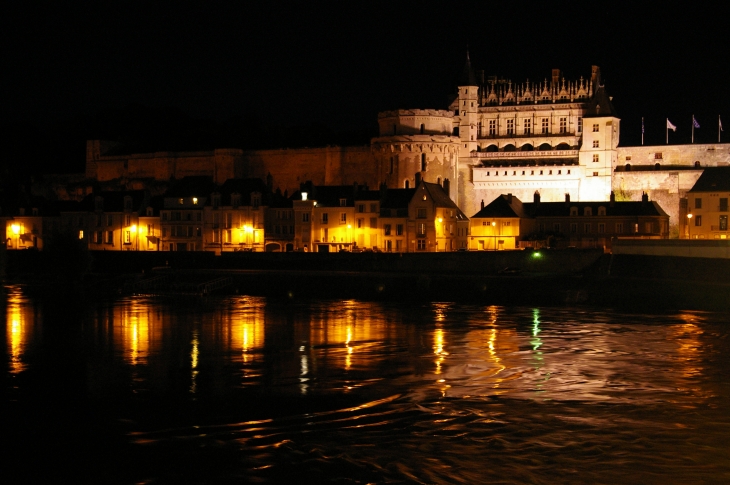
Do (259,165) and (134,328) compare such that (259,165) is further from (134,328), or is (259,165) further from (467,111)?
(134,328)

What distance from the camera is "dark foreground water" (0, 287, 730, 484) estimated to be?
47.6ft

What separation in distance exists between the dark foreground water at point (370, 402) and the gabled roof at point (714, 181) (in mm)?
22667

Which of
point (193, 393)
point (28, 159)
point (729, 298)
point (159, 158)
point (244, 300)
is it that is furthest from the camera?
point (28, 159)

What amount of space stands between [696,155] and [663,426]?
5218 cm

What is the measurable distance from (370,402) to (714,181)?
39.0 metres

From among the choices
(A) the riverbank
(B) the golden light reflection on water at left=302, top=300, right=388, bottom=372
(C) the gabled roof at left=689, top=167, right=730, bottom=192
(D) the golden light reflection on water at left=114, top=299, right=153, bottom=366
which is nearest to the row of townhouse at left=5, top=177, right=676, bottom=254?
(C) the gabled roof at left=689, top=167, right=730, bottom=192

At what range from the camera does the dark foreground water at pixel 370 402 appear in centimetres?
1452

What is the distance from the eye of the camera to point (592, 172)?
65.7 metres

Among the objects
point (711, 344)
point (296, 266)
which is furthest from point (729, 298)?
point (296, 266)

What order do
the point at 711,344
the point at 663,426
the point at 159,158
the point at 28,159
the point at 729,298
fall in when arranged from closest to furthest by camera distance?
the point at 663,426 → the point at 711,344 → the point at 729,298 → the point at 159,158 → the point at 28,159

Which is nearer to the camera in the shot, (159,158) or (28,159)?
(159,158)

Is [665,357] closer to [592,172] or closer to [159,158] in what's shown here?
[592,172]

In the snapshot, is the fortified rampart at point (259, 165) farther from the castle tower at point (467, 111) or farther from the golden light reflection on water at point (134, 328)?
the golden light reflection on water at point (134, 328)

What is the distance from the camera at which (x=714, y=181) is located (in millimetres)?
52250
